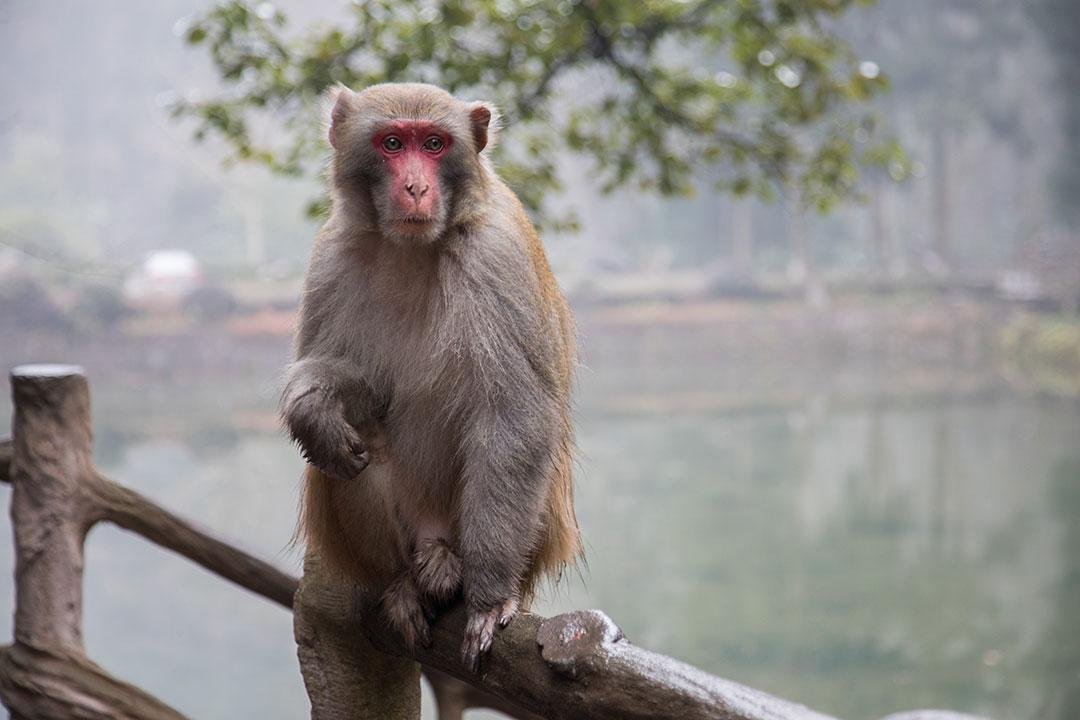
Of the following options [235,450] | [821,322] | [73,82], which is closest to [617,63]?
[235,450]

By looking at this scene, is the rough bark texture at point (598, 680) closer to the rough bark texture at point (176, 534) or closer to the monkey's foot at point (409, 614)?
the monkey's foot at point (409, 614)

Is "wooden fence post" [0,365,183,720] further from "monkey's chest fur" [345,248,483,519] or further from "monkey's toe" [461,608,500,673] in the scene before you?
"monkey's toe" [461,608,500,673]

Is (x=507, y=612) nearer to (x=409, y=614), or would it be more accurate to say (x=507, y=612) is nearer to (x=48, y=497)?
(x=409, y=614)

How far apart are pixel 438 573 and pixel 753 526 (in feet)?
39.6

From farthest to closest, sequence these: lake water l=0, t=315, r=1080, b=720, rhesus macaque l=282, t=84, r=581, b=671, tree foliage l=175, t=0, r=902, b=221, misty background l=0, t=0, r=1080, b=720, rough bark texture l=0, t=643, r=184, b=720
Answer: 1. misty background l=0, t=0, r=1080, b=720
2. lake water l=0, t=315, r=1080, b=720
3. tree foliage l=175, t=0, r=902, b=221
4. rough bark texture l=0, t=643, r=184, b=720
5. rhesus macaque l=282, t=84, r=581, b=671

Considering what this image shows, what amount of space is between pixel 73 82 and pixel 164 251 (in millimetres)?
3879

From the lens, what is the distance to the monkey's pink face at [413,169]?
2.20m

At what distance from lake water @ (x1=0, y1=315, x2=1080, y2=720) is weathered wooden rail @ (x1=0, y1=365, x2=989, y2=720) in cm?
415

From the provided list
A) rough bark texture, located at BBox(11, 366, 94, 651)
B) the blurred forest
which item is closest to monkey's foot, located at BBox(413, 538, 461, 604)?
rough bark texture, located at BBox(11, 366, 94, 651)

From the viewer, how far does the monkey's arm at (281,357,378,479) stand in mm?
2188

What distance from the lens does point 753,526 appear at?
13.8 metres

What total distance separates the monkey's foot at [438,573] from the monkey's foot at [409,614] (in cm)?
2

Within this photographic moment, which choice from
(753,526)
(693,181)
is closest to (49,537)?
(753,526)

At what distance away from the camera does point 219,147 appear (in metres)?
18.3
